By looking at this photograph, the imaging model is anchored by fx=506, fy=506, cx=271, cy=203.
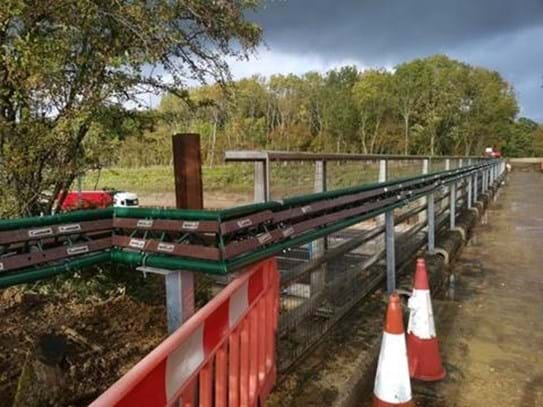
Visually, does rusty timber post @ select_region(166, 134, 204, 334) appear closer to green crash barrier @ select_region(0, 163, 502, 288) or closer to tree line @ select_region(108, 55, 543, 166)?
green crash barrier @ select_region(0, 163, 502, 288)

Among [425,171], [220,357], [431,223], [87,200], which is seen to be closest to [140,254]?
[220,357]

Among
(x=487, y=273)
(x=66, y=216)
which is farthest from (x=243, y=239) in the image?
(x=487, y=273)

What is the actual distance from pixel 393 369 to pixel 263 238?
1.06 meters

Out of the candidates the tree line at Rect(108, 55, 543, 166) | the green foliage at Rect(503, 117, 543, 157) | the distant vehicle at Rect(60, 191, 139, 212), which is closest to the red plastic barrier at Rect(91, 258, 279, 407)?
the distant vehicle at Rect(60, 191, 139, 212)

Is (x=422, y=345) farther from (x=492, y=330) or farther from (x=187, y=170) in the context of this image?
(x=187, y=170)

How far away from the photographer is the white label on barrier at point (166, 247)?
1.99m

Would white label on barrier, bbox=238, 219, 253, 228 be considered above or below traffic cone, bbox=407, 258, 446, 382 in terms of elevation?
above

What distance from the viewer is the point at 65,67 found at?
3971 mm

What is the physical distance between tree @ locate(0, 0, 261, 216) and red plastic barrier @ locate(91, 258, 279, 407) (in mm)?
2365

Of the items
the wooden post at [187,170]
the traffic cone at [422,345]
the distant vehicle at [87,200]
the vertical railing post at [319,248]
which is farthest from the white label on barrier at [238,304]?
the distant vehicle at [87,200]

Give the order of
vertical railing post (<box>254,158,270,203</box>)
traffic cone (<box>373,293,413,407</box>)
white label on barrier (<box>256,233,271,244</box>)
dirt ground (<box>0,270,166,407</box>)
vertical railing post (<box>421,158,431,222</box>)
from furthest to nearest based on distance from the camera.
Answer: vertical railing post (<box>421,158,431,222</box>) < vertical railing post (<box>254,158,270,203</box>) < traffic cone (<box>373,293,413,407</box>) < dirt ground (<box>0,270,166,407</box>) < white label on barrier (<box>256,233,271,244</box>)

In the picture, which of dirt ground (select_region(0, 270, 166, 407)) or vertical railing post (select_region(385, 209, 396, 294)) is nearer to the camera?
dirt ground (select_region(0, 270, 166, 407))

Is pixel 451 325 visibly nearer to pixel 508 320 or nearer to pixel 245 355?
pixel 508 320

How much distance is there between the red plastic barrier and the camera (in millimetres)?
1321
